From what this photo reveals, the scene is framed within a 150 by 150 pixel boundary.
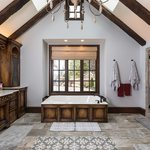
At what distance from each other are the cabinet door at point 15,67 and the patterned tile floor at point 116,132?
1.20 meters

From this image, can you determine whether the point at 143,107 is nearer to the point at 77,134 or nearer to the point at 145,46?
the point at 145,46

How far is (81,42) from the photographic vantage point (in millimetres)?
8141

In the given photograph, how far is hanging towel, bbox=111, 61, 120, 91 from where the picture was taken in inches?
296

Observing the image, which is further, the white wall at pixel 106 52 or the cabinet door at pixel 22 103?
the white wall at pixel 106 52

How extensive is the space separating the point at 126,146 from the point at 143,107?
341 centimetres

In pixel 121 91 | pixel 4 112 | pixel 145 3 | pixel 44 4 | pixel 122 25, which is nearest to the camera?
Result: pixel 145 3

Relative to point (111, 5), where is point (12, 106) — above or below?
below

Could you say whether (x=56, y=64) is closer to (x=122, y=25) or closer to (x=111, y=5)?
(x=122, y=25)

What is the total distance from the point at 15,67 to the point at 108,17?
10.7 ft

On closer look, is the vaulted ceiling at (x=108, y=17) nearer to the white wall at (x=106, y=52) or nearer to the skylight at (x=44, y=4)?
the skylight at (x=44, y=4)

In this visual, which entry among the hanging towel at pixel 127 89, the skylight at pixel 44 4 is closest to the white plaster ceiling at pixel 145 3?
the skylight at pixel 44 4

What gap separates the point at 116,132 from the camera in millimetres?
5125

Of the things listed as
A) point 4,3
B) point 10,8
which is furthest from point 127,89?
point 4,3

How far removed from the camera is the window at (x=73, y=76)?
8305 mm
